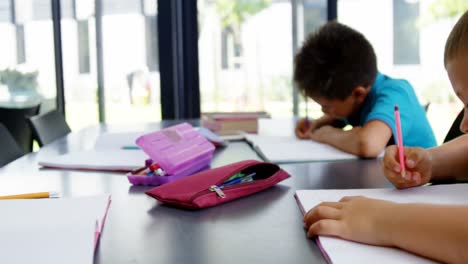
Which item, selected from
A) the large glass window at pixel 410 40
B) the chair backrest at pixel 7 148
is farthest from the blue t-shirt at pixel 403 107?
the large glass window at pixel 410 40

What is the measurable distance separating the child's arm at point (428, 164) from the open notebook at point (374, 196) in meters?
0.03

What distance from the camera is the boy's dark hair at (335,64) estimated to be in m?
1.66

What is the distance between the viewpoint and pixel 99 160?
4.41ft

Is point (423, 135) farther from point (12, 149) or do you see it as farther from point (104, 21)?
point (104, 21)

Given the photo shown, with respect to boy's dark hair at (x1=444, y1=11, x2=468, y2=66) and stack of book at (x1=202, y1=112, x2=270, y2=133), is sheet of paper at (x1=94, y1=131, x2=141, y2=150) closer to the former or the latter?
stack of book at (x1=202, y1=112, x2=270, y2=133)

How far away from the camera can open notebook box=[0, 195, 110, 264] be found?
628mm

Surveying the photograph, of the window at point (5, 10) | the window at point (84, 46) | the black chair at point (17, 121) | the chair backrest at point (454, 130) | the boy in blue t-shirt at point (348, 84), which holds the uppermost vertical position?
the window at point (5, 10)

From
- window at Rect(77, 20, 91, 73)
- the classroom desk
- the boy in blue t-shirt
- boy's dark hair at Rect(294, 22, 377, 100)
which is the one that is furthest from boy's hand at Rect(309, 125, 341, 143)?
window at Rect(77, 20, 91, 73)

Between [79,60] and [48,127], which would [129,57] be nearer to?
[79,60]

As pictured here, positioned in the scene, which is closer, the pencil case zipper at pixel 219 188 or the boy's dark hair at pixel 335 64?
the pencil case zipper at pixel 219 188

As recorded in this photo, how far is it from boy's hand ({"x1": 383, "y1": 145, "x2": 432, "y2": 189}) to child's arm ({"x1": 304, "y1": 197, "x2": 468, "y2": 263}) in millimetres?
244

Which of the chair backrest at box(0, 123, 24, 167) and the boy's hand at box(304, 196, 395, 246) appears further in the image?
the chair backrest at box(0, 123, 24, 167)

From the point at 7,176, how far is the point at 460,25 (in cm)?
93

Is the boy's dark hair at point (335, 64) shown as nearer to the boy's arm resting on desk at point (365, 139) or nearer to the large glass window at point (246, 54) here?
the boy's arm resting on desk at point (365, 139)
